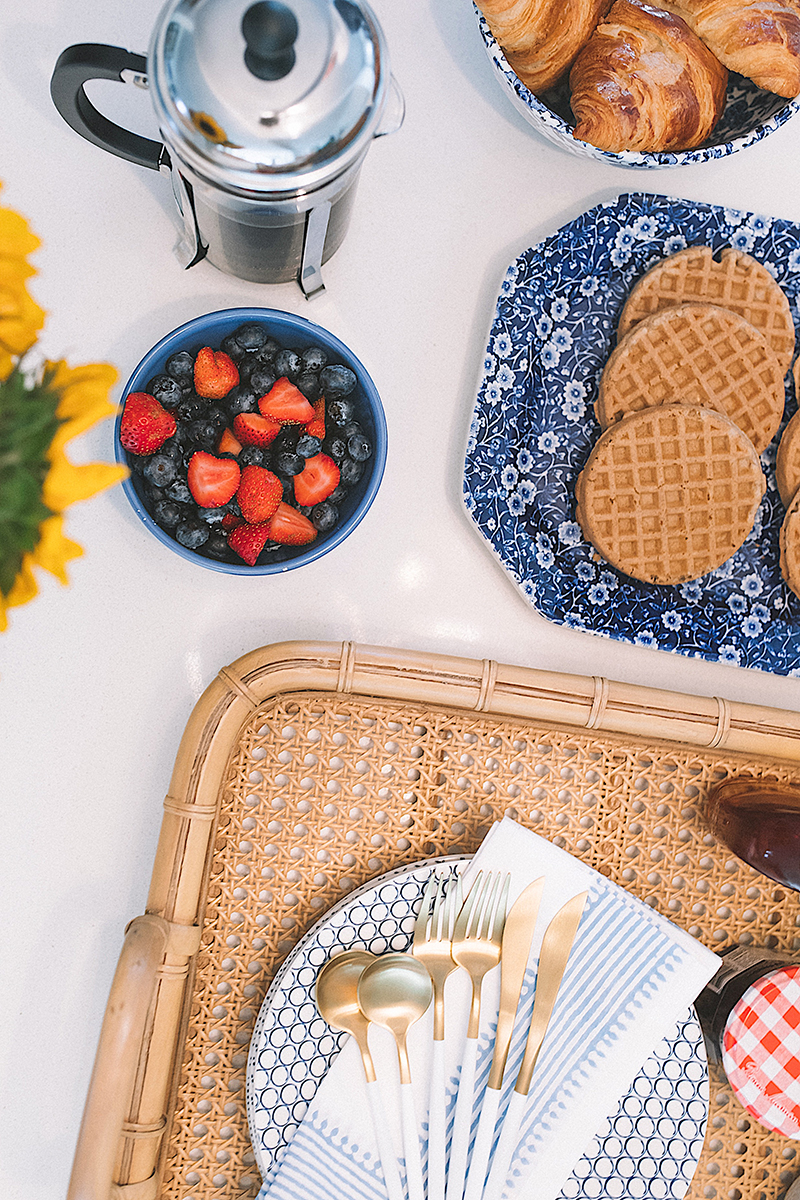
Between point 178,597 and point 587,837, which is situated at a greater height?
point 178,597

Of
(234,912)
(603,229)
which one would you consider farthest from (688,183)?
(234,912)

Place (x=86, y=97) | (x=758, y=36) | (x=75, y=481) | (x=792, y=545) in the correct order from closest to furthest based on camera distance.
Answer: (x=75, y=481)
(x=86, y=97)
(x=758, y=36)
(x=792, y=545)

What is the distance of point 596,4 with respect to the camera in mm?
900

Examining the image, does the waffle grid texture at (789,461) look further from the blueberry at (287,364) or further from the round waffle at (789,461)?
the blueberry at (287,364)

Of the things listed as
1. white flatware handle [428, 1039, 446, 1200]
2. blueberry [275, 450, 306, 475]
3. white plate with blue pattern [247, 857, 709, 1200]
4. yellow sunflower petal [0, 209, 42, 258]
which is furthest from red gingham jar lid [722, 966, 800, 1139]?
yellow sunflower petal [0, 209, 42, 258]

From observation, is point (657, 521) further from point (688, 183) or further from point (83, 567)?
point (83, 567)

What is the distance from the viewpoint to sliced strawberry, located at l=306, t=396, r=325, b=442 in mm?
878

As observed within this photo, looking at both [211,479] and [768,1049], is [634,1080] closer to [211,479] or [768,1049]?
[768,1049]

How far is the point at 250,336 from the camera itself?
882mm

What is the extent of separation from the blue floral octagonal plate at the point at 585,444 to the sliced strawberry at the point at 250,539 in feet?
0.76

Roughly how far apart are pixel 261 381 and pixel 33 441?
1.58 feet

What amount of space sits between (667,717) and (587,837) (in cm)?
16

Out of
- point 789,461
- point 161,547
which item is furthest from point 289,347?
point 789,461

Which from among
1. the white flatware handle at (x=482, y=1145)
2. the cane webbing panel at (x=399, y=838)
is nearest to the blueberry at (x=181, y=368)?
the cane webbing panel at (x=399, y=838)
